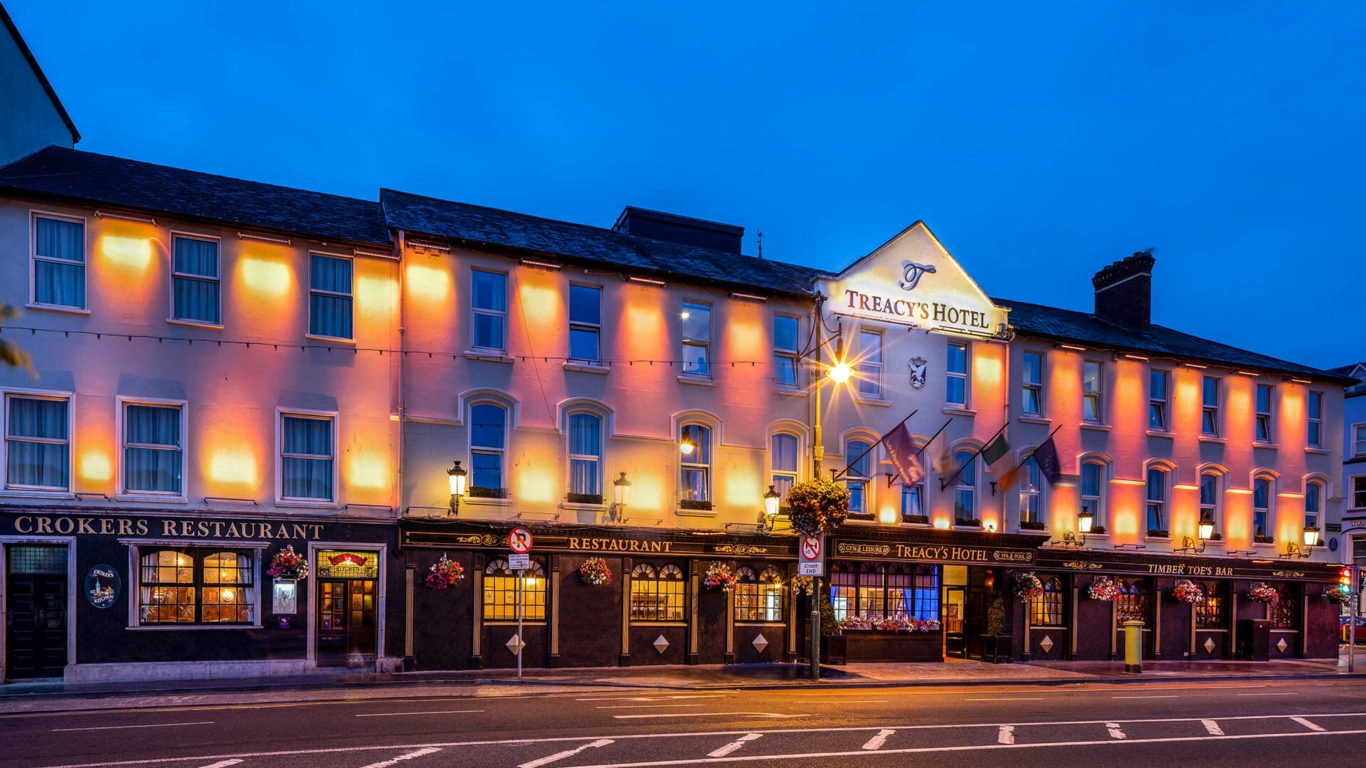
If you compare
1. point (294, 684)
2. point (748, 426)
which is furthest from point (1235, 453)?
point (294, 684)

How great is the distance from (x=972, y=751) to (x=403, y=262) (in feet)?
53.1

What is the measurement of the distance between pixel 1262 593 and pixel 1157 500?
495 centimetres

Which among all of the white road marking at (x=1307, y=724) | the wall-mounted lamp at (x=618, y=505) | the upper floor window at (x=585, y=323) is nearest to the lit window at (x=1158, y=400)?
the white road marking at (x=1307, y=724)

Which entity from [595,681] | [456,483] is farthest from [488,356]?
[595,681]

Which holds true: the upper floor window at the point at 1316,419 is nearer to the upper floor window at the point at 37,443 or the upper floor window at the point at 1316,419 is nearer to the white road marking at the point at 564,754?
the white road marking at the point at 564,754

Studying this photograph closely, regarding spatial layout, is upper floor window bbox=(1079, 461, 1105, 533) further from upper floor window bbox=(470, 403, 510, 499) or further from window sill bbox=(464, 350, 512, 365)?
window sill bbox=(464, 350, 512, 365)

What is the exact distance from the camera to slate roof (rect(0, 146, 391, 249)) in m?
20.3

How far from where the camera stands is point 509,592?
23.2 metres

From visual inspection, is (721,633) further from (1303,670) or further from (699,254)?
(1303,670)

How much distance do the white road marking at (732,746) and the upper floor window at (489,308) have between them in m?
12.6

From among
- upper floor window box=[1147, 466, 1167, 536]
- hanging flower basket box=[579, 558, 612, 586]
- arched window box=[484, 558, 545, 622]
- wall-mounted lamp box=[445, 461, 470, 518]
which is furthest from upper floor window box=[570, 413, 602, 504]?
upper floor window box=[1147, 466, 1167, 536]

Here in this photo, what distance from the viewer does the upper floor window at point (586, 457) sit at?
950 inches

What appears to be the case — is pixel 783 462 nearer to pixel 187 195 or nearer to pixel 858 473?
pixel 858 473

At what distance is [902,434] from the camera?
26.4 meters
